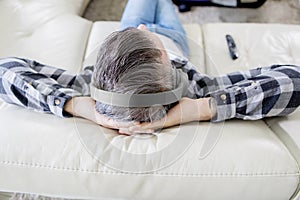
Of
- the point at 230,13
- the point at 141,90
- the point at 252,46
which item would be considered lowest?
the point at 230,13

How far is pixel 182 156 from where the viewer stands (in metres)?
0.88

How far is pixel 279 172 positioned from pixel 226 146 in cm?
13

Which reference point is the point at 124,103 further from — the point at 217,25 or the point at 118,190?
the point at 217,25

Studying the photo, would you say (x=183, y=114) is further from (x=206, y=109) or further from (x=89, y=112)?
(x=89, y=112)

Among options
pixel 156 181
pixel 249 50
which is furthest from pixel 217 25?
pixel 156 181

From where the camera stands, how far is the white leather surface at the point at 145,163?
0.87 meters

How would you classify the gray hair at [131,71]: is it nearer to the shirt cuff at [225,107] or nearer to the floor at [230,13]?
the shirt cuff at [225,107]

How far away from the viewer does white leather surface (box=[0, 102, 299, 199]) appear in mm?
871

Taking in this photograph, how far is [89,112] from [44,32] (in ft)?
2.00

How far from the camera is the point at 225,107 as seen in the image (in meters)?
0.93

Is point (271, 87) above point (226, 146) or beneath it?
above

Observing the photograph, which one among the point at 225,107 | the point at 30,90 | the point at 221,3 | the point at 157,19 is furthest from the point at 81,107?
the point at 221,3

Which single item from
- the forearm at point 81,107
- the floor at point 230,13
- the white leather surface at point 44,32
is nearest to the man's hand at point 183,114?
the forearm at point 81,107

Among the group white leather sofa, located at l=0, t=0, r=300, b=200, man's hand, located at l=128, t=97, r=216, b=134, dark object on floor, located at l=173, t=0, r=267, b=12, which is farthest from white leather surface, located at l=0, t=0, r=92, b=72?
dark object on floor, located at l=173, t=0, r=267, b=12
